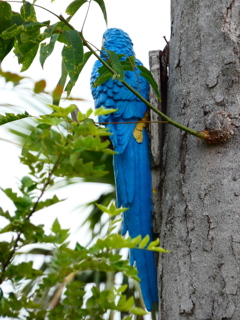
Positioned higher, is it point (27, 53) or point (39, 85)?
point (27, 53)

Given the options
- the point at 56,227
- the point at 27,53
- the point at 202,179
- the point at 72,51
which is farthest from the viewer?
the point at 202,179

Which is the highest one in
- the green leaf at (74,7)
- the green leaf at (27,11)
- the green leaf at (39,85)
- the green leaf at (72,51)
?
the green leaf at (74,7)

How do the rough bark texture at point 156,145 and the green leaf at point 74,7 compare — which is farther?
the rough bark texture at point 156,145

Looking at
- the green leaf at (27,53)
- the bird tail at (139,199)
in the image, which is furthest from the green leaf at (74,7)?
the bird tail at (139,199)

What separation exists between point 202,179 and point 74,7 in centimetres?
66

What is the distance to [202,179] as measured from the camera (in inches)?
55.7

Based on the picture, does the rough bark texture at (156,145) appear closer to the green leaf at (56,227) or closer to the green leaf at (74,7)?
the green leaf at (74,7)

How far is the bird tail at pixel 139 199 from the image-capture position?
1.64 m

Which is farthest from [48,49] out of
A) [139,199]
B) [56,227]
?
[139,199]

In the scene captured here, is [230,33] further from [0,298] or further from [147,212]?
[0,298]

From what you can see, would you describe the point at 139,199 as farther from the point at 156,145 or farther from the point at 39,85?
the point at 39,85

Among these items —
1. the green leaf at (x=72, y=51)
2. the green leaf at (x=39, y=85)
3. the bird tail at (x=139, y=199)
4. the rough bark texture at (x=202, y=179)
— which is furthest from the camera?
the bird tail at (x=139, y=199)

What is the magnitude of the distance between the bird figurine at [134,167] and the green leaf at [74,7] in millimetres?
247

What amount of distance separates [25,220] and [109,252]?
0.16m
